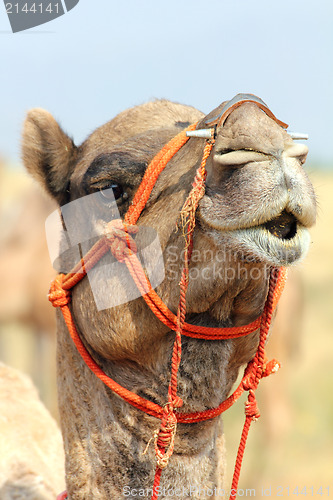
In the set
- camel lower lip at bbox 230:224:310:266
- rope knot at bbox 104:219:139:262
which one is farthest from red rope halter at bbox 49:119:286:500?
camel lower lip at bbox 230:224:310:266

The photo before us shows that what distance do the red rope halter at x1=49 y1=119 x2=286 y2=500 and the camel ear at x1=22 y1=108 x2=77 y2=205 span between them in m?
0.45

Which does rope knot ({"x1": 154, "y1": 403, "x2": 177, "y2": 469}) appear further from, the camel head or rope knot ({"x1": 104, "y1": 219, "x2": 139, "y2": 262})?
rope knot ({"x1": 104, "y1": 219, "x2": 139, "y2": 262})

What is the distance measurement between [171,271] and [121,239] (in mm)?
274

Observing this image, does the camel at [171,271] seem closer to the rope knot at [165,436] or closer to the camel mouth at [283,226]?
the camel mouth at [283,226]

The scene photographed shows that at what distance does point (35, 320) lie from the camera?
10.4m

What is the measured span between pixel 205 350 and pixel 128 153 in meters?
0.85

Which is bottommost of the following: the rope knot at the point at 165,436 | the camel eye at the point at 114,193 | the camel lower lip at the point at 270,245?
the rope knot at the point at 165,436

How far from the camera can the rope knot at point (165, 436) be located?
243cm

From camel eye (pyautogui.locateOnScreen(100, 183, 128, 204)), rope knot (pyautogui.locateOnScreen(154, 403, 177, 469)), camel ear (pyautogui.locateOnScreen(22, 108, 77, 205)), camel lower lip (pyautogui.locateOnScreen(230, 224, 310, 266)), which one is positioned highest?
camel ear (pyautogui.locateOnScreen(22, 108, 77, 205))

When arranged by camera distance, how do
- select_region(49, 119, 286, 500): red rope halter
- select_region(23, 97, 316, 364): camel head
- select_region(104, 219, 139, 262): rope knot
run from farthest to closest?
select_region(104, 219, 139, 262): rope knot < select_region(49, 119, 286, 500): red rope halter < select_region(23, 97, 316, 364): camel head

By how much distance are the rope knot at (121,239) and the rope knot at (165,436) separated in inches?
23.5

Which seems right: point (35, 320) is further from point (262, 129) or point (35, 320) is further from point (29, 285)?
point (262, 129)

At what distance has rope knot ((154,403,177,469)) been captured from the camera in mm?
2432

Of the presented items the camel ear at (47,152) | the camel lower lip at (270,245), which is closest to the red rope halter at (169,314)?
the camel lower lip at (270,245)
